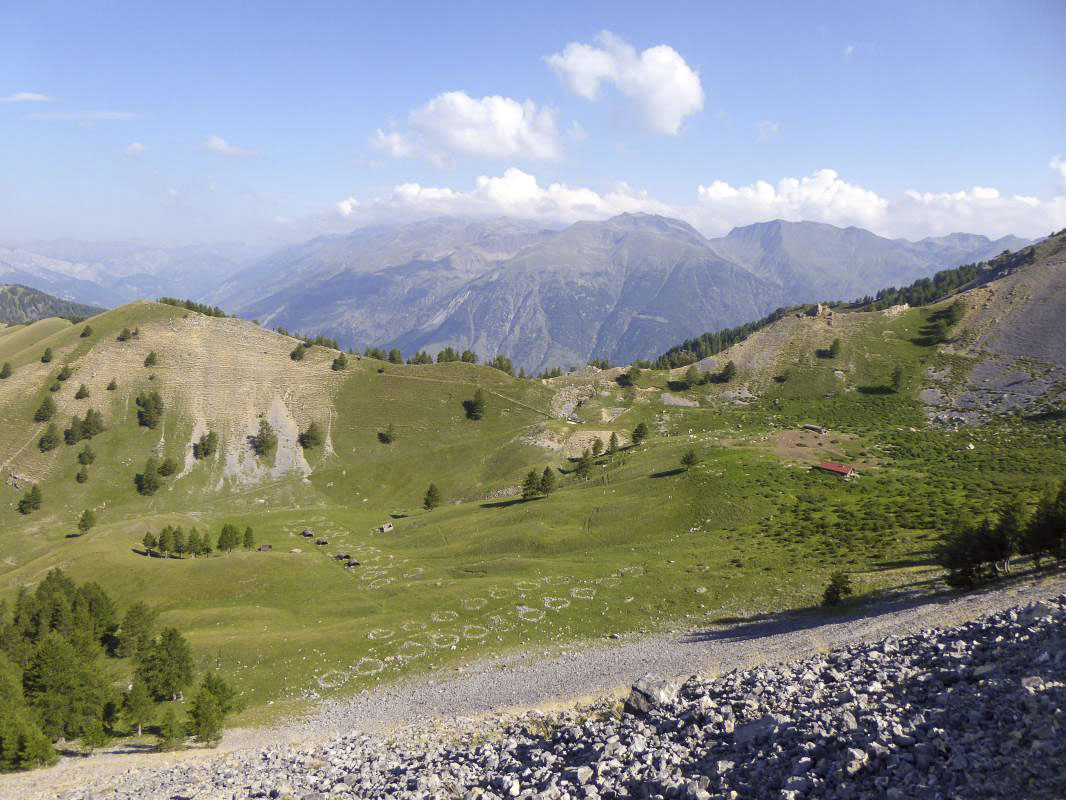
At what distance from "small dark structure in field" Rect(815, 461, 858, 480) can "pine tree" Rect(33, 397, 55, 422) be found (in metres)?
205

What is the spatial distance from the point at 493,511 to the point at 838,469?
6556 cm

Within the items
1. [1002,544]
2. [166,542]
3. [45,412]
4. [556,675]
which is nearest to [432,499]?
[166,542]

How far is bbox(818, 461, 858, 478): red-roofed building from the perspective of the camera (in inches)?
3760

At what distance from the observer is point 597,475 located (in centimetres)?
12369

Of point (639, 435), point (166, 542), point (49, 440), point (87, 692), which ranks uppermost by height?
point (49, 440)

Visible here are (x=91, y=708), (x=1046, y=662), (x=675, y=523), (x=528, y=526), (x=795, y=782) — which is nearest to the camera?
(x=795, y=782)

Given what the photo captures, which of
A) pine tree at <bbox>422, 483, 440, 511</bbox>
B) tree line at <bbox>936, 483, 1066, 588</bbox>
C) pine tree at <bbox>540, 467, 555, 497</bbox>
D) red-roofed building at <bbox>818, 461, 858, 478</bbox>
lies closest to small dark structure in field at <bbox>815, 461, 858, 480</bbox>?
red-roofed building at <bbox>818, 461, 858, 478</bbox>

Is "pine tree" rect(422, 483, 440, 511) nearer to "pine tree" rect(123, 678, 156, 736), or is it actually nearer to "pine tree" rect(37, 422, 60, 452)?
"pine tree" rect(123, 678, 156, 736)

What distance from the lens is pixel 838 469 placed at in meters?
97.4

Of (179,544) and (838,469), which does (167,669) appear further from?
(838,469)

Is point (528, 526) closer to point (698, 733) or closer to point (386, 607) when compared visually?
point (386, 607)

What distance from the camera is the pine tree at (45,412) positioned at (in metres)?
162

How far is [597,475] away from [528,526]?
31341 mm

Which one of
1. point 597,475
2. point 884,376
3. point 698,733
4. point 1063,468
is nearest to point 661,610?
point 698,733
